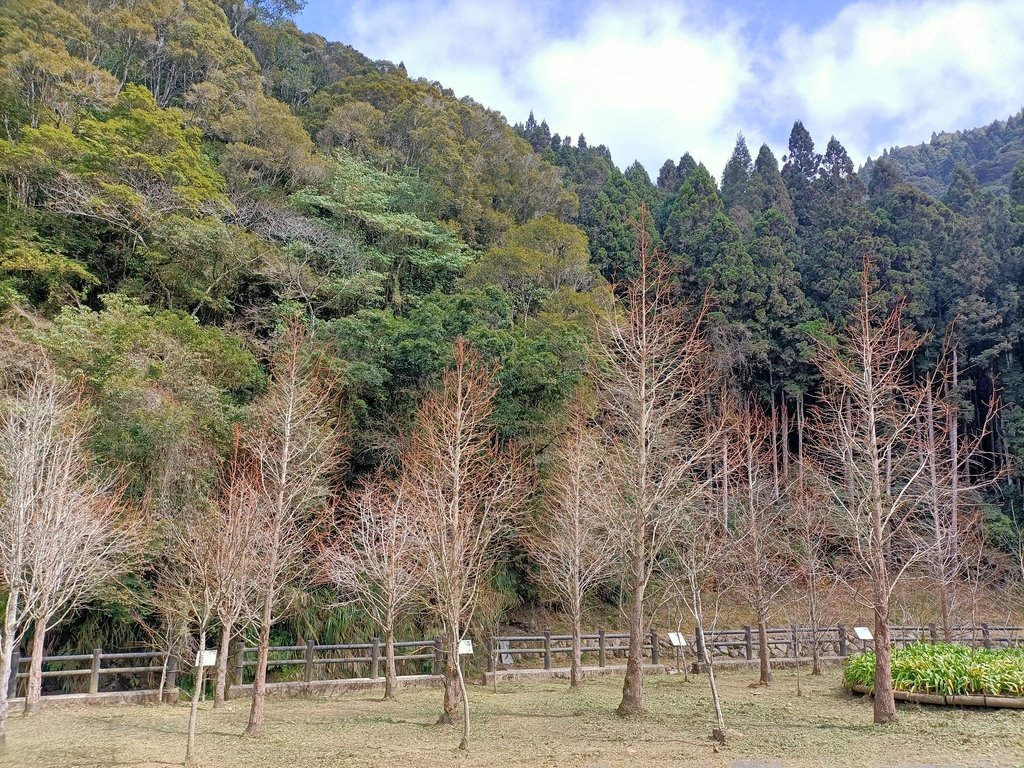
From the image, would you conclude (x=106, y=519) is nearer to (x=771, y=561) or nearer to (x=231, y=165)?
(x=771, y=561)

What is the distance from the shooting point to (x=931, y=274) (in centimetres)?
3141

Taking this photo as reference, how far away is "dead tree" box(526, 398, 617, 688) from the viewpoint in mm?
13742

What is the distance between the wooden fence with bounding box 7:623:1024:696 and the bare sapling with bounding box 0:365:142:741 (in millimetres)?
1306

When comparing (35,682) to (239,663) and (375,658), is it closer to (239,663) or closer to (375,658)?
(239,663)

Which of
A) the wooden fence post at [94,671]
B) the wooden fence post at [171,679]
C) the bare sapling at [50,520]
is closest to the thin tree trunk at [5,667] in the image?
the bare sapling at [50,520]

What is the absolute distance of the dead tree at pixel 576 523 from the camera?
541 inches

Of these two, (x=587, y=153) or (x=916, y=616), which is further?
(x=587, y=153)

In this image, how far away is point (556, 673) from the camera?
51.7 feet

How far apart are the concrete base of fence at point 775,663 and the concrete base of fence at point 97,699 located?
12.0 m

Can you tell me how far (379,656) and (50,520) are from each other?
742 cm

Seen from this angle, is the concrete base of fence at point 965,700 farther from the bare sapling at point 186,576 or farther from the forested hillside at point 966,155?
the forested hillside at point 966,155

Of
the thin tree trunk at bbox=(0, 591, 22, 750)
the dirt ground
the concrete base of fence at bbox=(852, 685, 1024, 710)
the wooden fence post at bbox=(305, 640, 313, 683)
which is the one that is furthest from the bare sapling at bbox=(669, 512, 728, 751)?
the thin tree trunk at bbox=(0, 591, 22, 750)

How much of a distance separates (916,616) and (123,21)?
38.7m

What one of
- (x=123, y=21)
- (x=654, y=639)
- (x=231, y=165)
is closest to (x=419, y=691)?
(x=654, y=639)
